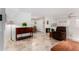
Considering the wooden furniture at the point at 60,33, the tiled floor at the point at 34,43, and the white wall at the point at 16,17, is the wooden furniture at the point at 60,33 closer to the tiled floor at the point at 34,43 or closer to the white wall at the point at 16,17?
the tiled floor at the point at 34,43

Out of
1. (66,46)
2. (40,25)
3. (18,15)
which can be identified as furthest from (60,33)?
(18,15)

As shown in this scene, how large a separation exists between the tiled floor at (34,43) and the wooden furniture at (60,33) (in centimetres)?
7

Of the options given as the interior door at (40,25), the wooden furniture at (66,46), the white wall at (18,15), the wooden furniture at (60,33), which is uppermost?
the white wall at (18,15)

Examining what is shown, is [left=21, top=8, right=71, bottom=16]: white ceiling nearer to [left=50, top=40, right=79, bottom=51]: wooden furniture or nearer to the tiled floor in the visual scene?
the tiled floor

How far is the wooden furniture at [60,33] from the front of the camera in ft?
5.69

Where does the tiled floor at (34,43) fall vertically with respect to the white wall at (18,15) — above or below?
below

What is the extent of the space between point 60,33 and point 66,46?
22 centimetres

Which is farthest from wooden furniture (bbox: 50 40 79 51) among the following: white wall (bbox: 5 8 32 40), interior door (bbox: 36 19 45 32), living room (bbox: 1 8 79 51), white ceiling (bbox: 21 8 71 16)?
white wall (bbox: 5 8 32 40)

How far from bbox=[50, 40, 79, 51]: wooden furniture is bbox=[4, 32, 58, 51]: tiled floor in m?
0.07

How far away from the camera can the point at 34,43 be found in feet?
5.71

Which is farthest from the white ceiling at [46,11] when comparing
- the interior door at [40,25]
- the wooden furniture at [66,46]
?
the wooden furniture at [66,46]

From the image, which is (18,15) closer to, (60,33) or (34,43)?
(34,43)
